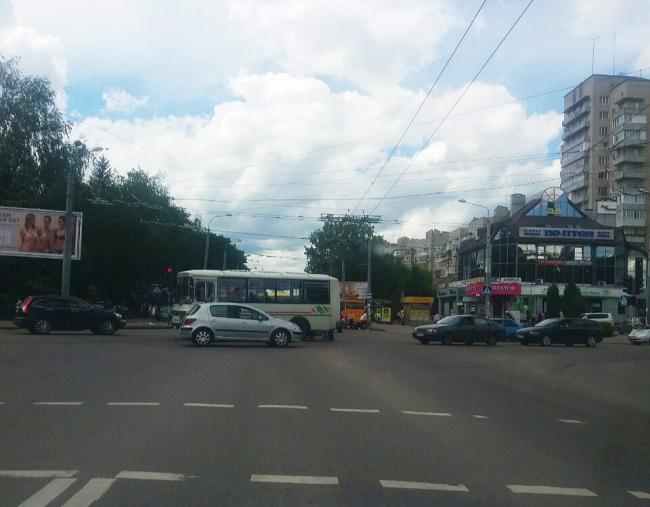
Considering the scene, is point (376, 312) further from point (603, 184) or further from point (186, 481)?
point (186, 481)

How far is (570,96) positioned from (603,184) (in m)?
13.5

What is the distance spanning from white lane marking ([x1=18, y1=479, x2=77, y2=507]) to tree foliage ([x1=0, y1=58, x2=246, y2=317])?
122ft

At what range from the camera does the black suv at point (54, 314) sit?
99.3ft

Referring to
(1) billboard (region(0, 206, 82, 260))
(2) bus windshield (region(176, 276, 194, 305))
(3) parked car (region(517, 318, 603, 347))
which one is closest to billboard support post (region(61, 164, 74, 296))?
(1) billboard (region(0, 206, 82, 260))

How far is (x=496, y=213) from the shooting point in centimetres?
9112

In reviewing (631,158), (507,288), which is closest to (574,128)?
(631,158)

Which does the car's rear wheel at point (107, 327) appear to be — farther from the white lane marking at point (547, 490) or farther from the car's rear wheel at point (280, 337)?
the white lane marking at point (547, 490)

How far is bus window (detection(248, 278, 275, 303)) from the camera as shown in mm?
31797

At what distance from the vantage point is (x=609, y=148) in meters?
87.5

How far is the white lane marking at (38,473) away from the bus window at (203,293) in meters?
23.8

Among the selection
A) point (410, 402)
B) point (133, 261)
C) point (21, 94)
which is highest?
point (21, 94)

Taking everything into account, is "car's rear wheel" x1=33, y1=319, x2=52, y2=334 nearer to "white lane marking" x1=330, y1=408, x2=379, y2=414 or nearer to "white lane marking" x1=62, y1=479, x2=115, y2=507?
"white lane marking" x1=330, y1=408, x2=379, y2=414

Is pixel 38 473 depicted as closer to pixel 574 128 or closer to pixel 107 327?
pixel 107 327

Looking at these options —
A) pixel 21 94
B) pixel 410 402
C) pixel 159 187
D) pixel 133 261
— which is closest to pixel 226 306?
pixel 410 402
